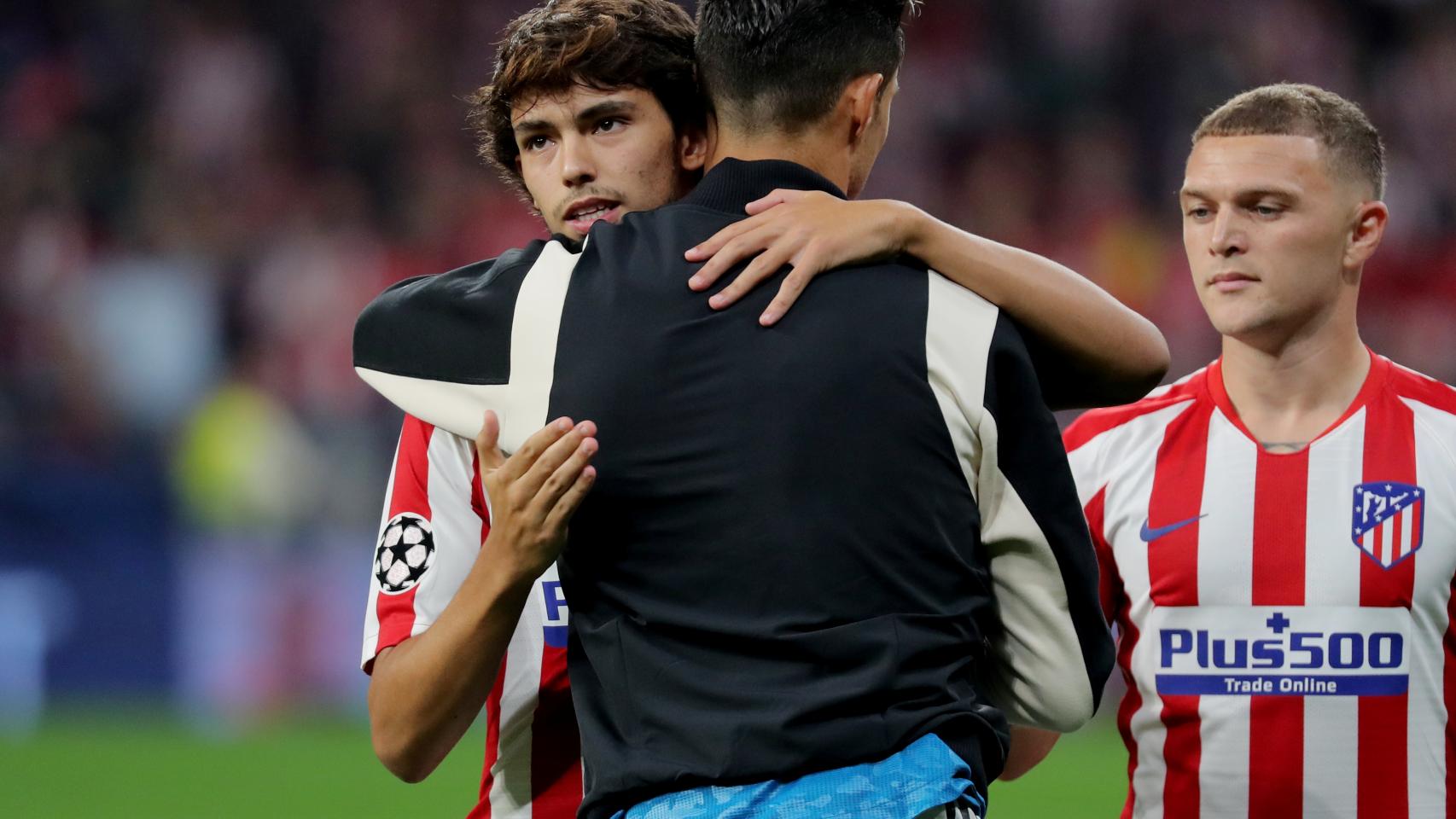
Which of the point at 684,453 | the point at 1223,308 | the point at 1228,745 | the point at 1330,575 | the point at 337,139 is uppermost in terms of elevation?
the point at 337,139

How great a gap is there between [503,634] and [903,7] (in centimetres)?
106

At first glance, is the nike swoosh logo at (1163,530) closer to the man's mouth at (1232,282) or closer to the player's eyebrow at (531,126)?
the man's mouth at (1232,282)

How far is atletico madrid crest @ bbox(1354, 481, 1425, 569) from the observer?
3.27 metres

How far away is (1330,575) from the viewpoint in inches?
130

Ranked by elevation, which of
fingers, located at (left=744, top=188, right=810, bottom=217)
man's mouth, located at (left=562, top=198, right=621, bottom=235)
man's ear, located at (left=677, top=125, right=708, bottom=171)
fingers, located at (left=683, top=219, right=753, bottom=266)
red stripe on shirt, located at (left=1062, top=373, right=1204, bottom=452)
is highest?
man's ear, located at (left=677, top=125, right=708, bottom=171)

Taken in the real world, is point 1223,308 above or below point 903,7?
below

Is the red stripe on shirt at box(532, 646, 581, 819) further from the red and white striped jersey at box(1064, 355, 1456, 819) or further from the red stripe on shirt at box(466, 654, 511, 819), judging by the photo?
the red and white striped jersey at box(1064, 355, 1456, 819)

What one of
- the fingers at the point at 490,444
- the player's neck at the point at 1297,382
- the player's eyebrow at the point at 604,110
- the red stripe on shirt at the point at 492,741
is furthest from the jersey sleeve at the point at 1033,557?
the player's neck at the point at 1297,382

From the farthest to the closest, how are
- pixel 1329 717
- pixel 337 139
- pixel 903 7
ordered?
pixel 337 139 < pixel 1329 717 < pixel 903 7

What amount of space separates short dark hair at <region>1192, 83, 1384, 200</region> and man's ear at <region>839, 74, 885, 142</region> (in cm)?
125

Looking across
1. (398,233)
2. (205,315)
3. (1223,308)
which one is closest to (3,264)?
(205,315)

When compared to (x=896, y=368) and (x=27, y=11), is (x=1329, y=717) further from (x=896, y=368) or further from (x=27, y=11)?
(x=27, y=11)

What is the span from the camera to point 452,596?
256 centimetres

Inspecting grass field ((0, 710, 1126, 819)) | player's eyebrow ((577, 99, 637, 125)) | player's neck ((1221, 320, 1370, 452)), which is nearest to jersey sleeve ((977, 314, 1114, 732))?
player's eyebrow ((577, 99, 637, 125))
